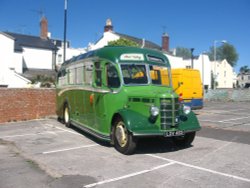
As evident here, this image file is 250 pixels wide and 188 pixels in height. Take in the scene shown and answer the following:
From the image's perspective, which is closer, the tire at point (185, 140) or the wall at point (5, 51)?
the tire at point (185, 140)

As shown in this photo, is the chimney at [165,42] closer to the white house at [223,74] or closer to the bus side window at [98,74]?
the white house at [223,74]

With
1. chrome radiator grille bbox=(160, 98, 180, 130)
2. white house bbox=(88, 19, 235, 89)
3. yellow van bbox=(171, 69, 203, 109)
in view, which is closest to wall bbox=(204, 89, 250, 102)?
white house bbox=(88, 19, 235, 89)

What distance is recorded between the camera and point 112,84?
9.65m

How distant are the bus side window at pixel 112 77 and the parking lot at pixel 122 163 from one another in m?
1.85

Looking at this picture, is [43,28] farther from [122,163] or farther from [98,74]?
[122,163]

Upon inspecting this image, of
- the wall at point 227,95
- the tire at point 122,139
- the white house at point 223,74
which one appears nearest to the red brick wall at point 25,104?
the tire at point 122,139

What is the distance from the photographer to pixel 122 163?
787cm

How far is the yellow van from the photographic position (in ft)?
63.6

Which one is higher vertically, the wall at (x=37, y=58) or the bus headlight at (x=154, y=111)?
the wall at (x=37, y=58)

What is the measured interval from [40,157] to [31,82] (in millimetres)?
26464

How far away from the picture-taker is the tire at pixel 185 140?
9.70 meters

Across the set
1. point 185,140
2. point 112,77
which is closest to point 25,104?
point 112,77

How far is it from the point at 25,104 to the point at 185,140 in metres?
10.5

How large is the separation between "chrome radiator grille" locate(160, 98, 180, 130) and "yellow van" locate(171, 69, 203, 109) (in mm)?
10494
